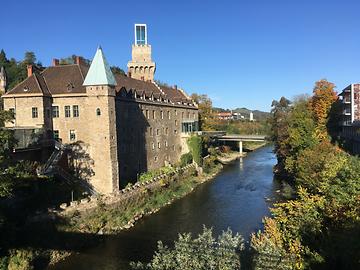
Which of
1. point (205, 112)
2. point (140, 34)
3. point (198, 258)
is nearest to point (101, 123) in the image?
point (198, 258)

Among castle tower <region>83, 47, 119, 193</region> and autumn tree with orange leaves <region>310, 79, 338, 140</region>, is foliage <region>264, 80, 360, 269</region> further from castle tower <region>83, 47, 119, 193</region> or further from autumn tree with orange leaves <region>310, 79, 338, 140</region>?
autumn tree with orange leaves <region>310, 79, 338, 140</region>

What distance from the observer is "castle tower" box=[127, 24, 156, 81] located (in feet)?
205

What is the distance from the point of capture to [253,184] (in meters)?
54.3

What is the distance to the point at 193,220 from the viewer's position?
35656 mm

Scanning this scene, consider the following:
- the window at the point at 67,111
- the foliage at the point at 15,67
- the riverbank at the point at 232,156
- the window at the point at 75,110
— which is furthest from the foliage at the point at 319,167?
the foliage at the point at 15,67

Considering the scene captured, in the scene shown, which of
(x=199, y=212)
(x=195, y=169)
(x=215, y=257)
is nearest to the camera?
(x=215, y=257)

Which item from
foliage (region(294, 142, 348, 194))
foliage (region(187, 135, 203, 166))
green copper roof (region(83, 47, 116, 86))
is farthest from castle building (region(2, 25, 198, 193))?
foliage (region(294, 142, 348, 194))

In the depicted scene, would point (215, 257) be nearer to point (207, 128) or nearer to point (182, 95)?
point (182, 95)

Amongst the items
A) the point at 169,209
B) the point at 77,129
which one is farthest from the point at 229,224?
the point at 77,129

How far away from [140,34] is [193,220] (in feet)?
122

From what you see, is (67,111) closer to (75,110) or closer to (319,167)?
(75,110)

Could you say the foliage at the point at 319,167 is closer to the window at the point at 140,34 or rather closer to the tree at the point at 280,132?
the tree at the point at 280,132

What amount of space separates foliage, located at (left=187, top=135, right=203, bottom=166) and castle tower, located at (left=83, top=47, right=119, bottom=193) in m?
23.5

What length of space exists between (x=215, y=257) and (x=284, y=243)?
7.51m
